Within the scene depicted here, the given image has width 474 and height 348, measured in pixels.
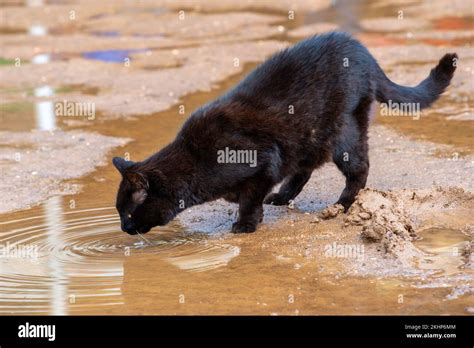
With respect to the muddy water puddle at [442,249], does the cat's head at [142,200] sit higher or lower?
higher

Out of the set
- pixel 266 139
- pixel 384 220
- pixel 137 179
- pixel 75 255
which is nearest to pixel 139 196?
pixel 137 179

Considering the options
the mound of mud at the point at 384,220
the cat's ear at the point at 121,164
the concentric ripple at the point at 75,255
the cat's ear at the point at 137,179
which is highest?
the cat's ear at the point at 121,164

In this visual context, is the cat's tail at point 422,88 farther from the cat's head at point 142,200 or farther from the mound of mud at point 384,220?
the cat's head at point 142,200

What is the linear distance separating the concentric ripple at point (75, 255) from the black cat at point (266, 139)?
282 millimetres

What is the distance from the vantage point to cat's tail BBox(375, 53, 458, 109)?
768cm

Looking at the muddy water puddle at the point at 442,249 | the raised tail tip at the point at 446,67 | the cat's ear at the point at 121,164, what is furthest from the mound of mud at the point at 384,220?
the cat's ear at the point at 121,164

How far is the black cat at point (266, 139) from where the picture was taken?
698 centimetres

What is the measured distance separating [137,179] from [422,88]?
2732 millimetres

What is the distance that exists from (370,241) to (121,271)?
71.7 inches

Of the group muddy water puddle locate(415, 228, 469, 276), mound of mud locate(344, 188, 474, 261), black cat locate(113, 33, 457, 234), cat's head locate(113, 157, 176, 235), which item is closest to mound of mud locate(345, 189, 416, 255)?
mound of mud locate(344, 188, 474, 261)

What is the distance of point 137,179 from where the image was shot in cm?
681

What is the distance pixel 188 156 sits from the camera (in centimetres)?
704

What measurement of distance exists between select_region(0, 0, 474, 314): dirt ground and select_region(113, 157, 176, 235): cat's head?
19 cm

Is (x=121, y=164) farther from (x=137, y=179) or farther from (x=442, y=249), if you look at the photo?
(x=442, y=249)
